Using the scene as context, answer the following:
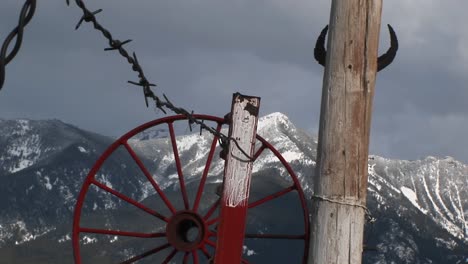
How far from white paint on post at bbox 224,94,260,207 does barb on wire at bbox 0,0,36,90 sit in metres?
3.55

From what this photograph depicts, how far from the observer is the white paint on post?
7531 millimetres

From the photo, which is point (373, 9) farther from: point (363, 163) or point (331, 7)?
point (363, 163)

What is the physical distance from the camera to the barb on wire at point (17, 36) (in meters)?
3.93

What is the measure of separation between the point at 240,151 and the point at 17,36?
365cm

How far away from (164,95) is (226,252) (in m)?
1.47

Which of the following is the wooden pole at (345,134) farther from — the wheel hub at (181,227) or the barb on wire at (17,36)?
the wheel hub at (181,227)

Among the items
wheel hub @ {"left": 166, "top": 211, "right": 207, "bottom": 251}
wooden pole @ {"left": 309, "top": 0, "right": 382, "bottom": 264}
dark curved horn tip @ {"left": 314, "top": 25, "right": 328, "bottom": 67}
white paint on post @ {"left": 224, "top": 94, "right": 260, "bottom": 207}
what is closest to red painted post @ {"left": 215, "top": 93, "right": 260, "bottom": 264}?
white paint on post @ {"left": 224, "top": 94, "right": 260, "bottom": 207}

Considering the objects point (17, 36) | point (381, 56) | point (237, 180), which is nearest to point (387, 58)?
point (381, 56)

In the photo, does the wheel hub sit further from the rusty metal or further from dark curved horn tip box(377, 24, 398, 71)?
dark curved horn tip box(377, 24, 398, 71)

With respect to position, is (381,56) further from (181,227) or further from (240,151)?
(181,227)

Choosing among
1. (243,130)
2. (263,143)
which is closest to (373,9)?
(243,130)

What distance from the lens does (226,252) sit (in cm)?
773

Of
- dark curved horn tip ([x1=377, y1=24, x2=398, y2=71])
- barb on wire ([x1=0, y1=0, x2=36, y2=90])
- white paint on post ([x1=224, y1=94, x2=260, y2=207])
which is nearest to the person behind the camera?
barb on wire ([x1=0, y1=0, x2=36, y2=90])

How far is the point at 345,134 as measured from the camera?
21.3 ft
